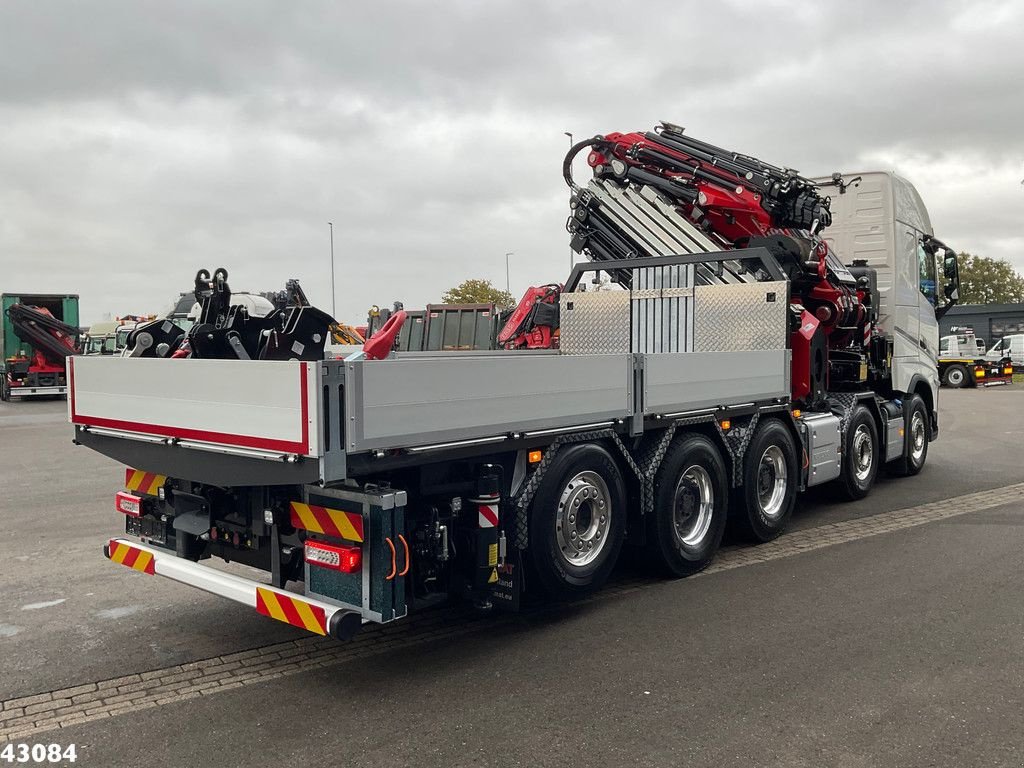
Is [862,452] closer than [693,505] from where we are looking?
No

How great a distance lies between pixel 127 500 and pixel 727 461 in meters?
4.46

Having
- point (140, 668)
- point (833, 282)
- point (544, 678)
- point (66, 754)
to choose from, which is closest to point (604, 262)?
point (833, 282)

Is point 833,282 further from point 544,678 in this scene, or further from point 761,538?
point 544,678

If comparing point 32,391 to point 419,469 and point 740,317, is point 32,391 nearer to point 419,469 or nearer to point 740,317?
point 740,317

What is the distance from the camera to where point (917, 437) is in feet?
37.7

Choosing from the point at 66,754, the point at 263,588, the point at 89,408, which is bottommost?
the point at 66,754

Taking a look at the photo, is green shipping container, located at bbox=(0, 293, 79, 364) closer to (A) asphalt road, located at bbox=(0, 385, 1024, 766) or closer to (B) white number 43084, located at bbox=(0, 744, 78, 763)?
(A) asphalt road, located at bbox=(0, 385, 1024, 766)

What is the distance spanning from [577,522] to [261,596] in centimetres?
207

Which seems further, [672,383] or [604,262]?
[604,262]

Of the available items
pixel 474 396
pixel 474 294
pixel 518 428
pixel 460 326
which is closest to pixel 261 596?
pixel 474 396

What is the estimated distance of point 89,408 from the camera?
525 cm

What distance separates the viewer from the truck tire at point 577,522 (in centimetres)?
520

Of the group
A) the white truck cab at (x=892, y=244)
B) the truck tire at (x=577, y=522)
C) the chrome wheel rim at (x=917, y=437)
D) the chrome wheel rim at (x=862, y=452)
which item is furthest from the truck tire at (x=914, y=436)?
the truck tire at (x=577, y=522)

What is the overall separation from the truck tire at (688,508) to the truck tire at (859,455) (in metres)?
3.20
